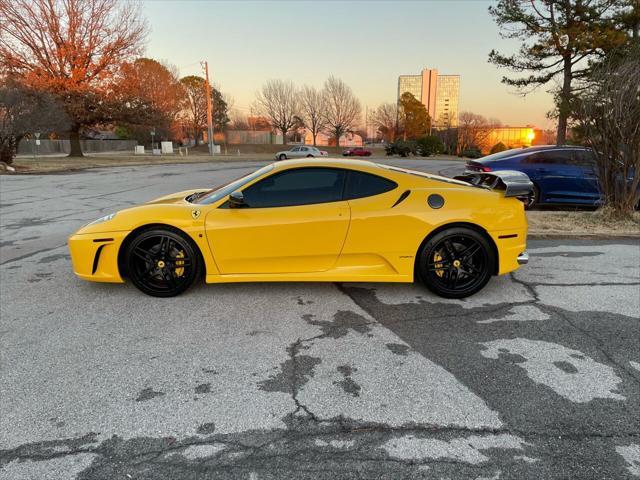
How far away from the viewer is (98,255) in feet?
13.4

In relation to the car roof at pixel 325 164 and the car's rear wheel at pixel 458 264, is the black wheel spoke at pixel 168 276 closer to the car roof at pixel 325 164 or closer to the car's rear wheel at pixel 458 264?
the car roof at pixel 325 164

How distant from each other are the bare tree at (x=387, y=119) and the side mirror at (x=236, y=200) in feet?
219

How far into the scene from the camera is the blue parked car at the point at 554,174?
28.9 ft

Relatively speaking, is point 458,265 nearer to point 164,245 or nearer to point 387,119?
point 164,245

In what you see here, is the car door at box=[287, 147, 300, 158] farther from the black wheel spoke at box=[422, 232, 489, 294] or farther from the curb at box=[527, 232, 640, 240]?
the black wheel spoke at box=[422, 232, 489, 294]

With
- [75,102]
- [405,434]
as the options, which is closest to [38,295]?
[405,434]

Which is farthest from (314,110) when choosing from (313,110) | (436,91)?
(436,91)

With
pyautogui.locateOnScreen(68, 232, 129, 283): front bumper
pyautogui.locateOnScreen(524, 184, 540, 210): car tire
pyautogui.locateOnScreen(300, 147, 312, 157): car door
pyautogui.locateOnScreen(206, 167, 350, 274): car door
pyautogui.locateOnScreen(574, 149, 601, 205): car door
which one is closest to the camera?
pyautogui.locateOnScreen(206, 167, 350, 274): car door

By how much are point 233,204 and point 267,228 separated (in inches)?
16.1

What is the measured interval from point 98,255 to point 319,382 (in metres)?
2.70

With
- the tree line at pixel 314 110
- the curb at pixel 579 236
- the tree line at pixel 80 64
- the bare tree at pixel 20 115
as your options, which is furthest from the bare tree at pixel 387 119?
the curb at pixel 579 236

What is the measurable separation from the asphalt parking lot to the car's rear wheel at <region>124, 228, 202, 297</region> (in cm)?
17

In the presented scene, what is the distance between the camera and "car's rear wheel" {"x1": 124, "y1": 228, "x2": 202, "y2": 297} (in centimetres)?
403

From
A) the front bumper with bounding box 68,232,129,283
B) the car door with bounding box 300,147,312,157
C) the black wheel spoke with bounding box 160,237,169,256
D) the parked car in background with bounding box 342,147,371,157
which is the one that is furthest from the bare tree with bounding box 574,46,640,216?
the parked car in background with bounding box 342,147,371,157
